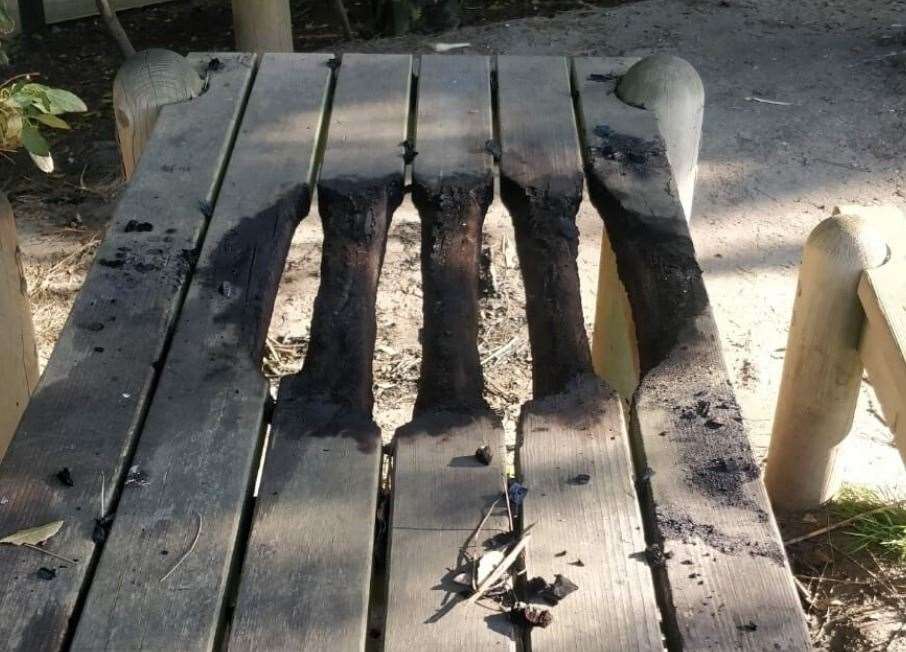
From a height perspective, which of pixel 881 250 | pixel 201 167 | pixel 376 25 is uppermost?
pixel 201 167

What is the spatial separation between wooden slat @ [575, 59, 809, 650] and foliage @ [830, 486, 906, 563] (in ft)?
3.30

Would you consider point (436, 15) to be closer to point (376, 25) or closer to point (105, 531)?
point (376, 25)

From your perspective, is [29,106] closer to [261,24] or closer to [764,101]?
[261,24]

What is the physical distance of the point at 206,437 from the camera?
146cm

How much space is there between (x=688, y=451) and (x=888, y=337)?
26.8 inches

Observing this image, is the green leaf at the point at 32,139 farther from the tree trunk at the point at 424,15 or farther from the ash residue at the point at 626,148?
the tree trunk at the point at 424,15

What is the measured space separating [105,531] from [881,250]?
1.48 metres

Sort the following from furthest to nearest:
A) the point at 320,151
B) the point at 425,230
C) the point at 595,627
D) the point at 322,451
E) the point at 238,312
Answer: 1. the point at 320,151
2. the point at 425,230
3. the point at 238,312
4. the point at 322,451
5. the point at 595,627

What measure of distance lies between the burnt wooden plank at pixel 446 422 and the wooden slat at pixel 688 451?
7.7 inches

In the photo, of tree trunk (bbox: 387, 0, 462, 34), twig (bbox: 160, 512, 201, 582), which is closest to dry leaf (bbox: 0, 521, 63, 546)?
twig (bbox: 160, 512, 201, 582)

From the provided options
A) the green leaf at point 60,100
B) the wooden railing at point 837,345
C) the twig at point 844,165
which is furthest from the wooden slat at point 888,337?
the twig at point 844,165

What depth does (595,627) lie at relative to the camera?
48.1 inches

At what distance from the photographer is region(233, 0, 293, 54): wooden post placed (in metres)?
4.14

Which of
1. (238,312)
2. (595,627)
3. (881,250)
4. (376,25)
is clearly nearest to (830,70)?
(376,25)
